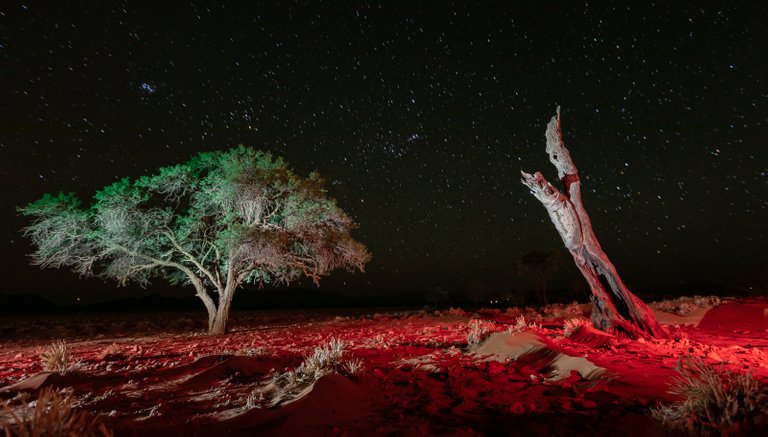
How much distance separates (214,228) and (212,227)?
27 cm

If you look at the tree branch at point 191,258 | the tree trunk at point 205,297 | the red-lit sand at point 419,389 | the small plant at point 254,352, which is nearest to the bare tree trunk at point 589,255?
the red-lit sand at point 419,389

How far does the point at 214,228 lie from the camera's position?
64.1 ft

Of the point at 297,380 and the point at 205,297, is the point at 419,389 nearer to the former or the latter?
the point at 297,380

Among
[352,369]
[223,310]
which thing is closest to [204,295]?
[223,310]

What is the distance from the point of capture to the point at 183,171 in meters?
18.5

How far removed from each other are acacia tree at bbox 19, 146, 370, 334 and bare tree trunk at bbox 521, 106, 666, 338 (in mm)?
10353

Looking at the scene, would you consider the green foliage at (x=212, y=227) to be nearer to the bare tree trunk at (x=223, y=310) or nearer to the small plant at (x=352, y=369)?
the bare tree trunk at (x=223, y=310)

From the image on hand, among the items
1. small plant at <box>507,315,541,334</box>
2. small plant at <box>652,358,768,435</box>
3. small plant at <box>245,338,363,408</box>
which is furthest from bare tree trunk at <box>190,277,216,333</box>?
small plant at <box>652,358,768,435</box>

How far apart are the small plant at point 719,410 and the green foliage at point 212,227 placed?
49.7ft

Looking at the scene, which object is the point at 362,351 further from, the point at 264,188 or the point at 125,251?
the point at 125,251

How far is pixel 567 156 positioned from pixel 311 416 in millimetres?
9859

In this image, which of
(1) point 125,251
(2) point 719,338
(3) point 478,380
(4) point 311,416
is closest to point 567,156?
(2) point 719,338

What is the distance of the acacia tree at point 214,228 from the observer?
1744 cm

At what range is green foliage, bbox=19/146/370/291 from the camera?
1742cm
